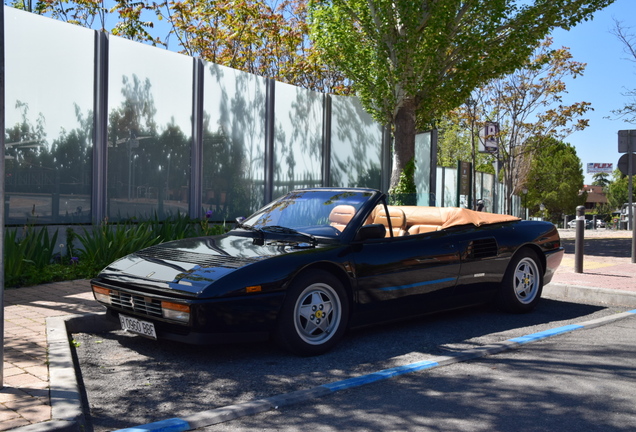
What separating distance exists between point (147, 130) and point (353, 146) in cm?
627

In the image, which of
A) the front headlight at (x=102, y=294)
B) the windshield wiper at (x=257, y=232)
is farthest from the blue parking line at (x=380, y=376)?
the front headlight at (x=102, y=294)

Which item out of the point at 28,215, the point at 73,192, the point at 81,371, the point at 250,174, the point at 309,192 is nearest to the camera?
the point at 81,371

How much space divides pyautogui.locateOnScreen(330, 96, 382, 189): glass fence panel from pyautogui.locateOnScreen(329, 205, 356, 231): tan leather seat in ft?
32.0

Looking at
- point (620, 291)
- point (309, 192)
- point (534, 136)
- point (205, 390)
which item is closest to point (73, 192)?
point (309, 192)

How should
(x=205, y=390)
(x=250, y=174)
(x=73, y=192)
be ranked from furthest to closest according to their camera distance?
(x=250, y=174), (x=73, y=192), (x=205, y=390)

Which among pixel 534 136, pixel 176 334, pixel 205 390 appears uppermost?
pixel 534 136

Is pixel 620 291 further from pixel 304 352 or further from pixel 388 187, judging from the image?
pixel 388 187

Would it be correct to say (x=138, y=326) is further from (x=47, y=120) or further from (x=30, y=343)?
(x=47, y=120)

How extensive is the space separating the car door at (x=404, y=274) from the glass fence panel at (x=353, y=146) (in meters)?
9.61

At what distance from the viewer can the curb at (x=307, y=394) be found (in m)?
3.49

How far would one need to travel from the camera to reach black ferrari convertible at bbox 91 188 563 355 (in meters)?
4.62

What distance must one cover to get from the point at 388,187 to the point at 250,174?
5.06 metres

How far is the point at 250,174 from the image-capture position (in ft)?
44.2

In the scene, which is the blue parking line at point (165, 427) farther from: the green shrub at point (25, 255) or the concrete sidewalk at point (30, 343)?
Result: the green shrub at point (25, 255)
